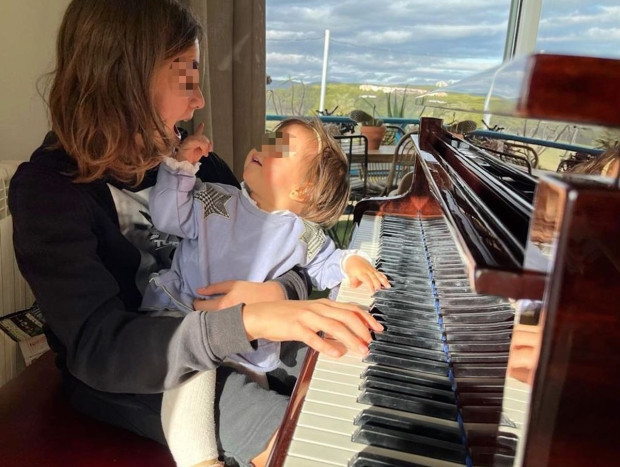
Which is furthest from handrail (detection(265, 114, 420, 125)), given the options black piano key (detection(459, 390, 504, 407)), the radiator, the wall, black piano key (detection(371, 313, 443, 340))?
black piano key (detection(459, 390, 504, 407))

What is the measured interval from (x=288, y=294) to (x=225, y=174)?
0.57 metres

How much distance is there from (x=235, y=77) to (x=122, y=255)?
6.86 ft

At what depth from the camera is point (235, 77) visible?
116 inches

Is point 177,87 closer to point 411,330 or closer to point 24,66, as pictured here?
point 411,330

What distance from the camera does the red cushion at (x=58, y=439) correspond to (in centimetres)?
96

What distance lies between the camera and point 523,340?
471mm

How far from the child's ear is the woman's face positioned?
1.12 feet

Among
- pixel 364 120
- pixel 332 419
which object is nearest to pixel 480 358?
pixel 332 419

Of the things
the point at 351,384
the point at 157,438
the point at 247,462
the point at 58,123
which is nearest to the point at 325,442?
the point at 351,384

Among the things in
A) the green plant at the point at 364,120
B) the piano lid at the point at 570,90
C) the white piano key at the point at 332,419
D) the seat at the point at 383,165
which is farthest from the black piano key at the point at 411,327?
the seat at the point at 383,165

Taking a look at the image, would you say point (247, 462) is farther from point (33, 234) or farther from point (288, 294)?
point (33, 234)

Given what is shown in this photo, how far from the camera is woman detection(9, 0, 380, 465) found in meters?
0.78

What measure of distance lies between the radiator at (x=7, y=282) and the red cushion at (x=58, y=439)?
0.50 metres

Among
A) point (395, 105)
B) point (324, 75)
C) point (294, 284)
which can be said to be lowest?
point (294, 284)
